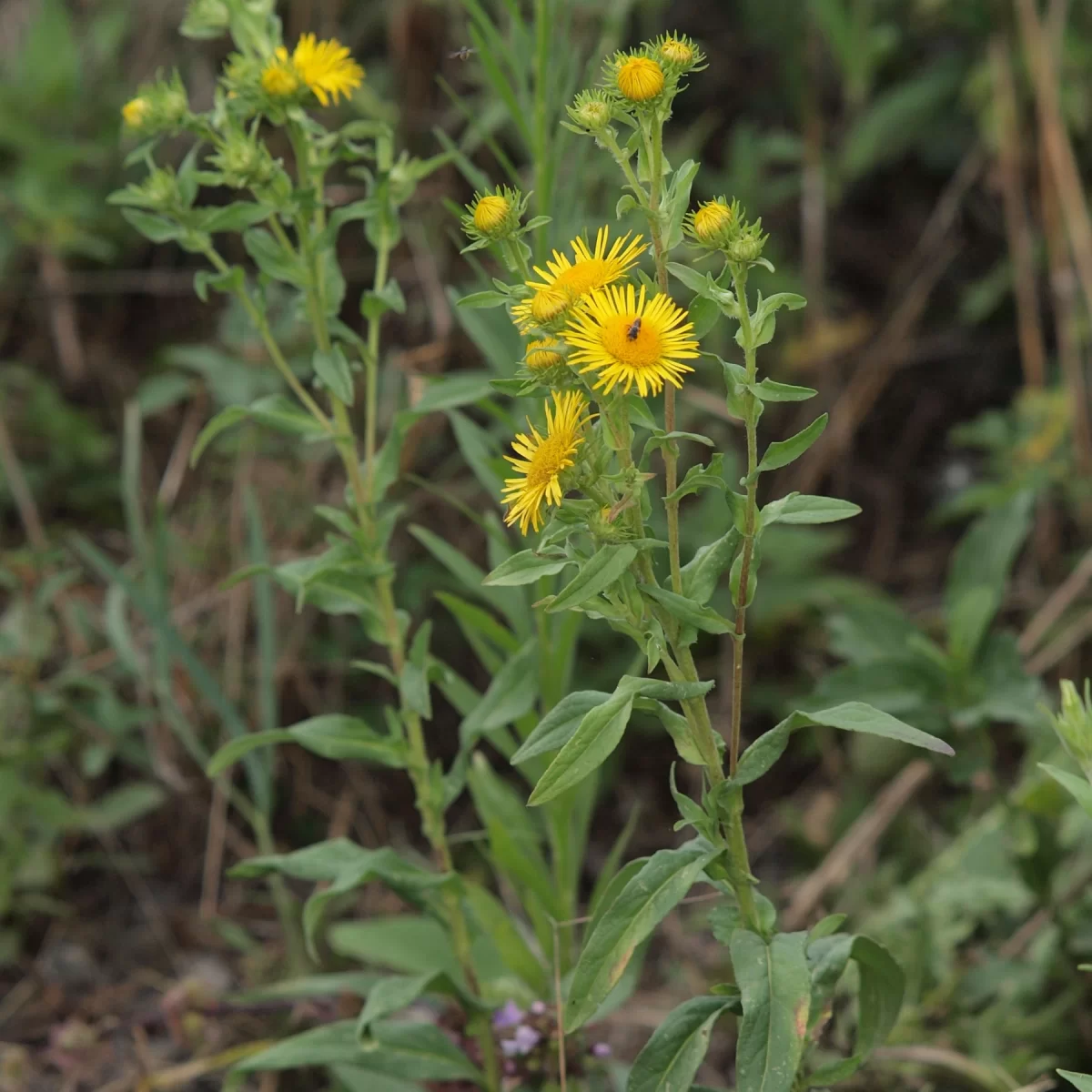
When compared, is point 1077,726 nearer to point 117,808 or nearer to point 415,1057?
point 415,1057

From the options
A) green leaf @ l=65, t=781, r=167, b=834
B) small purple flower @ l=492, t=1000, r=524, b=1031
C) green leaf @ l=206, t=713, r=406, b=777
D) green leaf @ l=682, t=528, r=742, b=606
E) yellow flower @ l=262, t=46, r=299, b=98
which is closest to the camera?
green leaf @ l=682, t=528, r=742, b=606

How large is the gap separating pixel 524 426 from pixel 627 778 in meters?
0.98

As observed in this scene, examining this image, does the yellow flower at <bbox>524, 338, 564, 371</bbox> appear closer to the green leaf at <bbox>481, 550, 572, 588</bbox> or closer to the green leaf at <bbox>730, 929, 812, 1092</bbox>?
the green leaf at <bbox>481, 550, 572, 588</bbox>

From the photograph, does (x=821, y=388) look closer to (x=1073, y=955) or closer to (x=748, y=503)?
(x=1073, y=955)

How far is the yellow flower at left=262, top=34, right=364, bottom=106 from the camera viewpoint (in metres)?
1.12

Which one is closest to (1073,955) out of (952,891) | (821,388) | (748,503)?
(952,891)

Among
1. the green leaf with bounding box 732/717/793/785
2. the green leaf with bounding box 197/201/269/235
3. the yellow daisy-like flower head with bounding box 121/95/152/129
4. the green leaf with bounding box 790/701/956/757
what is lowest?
the green leaf with bounding box 732/717/793/785

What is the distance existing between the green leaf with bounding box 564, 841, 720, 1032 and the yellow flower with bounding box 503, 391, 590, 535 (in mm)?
276

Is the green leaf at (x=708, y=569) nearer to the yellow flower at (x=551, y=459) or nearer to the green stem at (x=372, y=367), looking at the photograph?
the yellow flower at (x=551, y=459)

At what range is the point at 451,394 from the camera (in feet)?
4.22

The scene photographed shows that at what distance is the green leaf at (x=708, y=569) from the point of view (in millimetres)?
978

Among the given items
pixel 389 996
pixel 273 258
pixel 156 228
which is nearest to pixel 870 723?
pixel 389 996

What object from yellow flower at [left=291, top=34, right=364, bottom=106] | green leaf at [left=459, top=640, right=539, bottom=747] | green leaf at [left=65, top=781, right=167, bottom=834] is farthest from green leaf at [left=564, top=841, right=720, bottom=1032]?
green leaf at [left=65, top=781, right=167, bottom=834]

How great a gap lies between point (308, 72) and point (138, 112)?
16 cm
